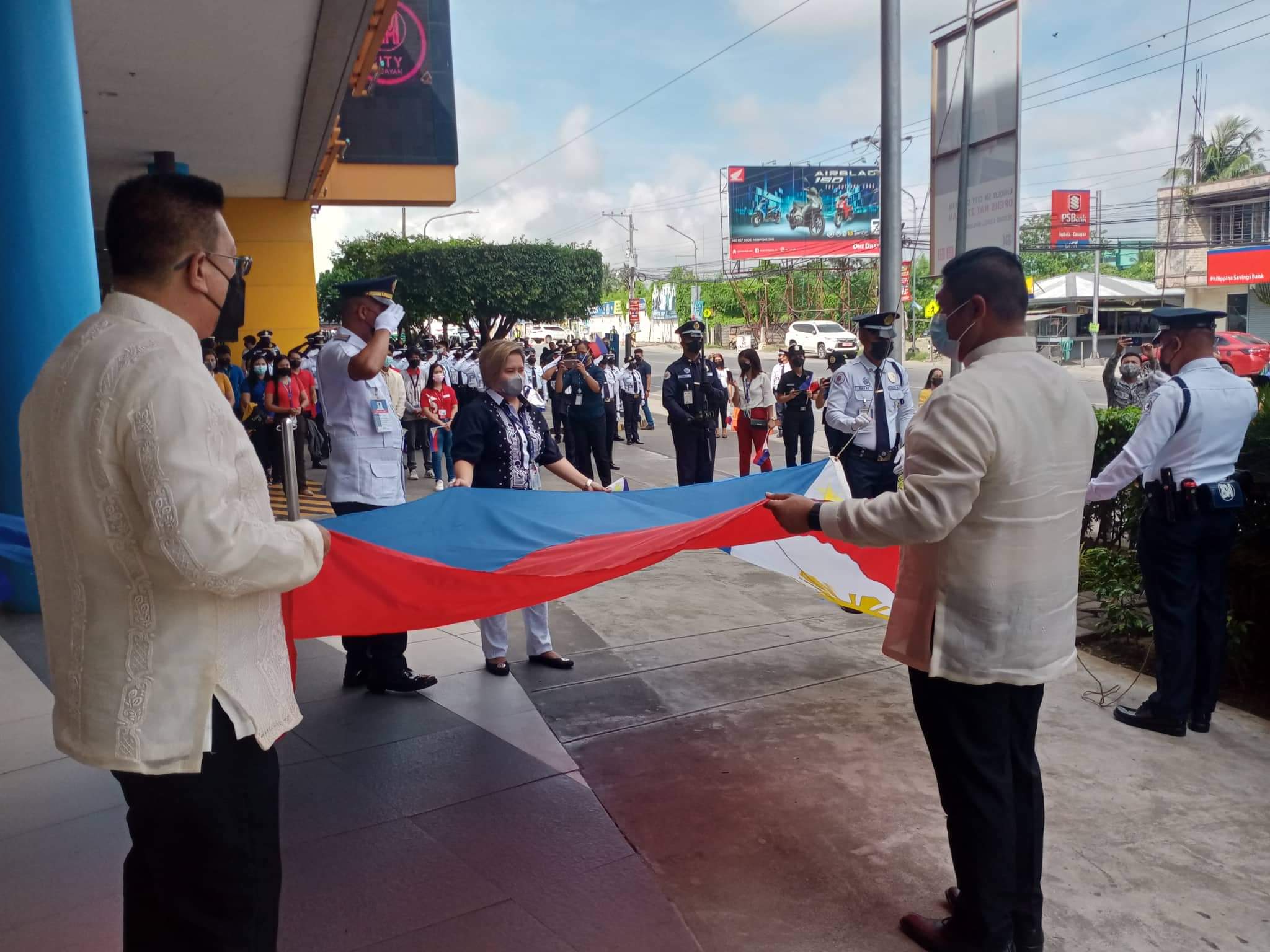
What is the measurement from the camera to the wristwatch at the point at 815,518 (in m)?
2.77

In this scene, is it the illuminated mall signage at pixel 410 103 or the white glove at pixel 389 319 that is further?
the illuminated mall signage at pixel 410 103

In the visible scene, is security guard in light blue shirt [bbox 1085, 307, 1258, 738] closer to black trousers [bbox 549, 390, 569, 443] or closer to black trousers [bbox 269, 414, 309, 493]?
black trousers [bbox 269, 414, 309, 493]

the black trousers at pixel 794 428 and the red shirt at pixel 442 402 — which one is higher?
the red shirt at pixel 442 402

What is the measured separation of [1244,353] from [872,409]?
905 inches

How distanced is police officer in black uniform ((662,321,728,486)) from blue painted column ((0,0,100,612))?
5.00 meters

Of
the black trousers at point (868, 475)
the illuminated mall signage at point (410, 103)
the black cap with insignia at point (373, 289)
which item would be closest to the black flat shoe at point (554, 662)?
the black cap with insignia at point (373, 289)

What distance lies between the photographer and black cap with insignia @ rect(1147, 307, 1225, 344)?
4.10m

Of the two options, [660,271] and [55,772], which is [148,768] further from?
[660,271]

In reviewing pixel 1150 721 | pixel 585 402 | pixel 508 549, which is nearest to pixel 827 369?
pixel 585 402

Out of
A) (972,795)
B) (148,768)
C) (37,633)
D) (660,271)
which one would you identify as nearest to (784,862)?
(972,795)

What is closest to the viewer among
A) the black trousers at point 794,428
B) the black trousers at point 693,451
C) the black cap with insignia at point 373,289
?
the black cap with insignia at point 373,289

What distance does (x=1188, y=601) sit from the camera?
4152 millimetres

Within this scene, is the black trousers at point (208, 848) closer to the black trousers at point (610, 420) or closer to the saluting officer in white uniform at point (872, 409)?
the saluting officer in white uniform at point (872, 409)

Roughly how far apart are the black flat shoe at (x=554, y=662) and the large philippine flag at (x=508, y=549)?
1180 mm
